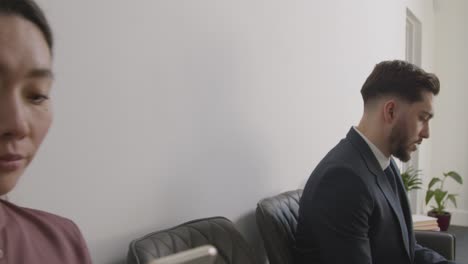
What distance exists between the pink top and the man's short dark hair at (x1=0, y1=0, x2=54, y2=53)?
27cm

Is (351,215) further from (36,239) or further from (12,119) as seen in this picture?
(12,119)

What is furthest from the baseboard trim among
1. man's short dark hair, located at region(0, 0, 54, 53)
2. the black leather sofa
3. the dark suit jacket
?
man's short dark hair, located at region(0, 0, 54, 53)

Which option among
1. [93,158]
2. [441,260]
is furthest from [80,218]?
[441,260]

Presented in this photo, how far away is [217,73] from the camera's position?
141cm

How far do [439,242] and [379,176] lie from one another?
69 centimetres

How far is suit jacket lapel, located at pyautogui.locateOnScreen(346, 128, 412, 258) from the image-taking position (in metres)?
1.53

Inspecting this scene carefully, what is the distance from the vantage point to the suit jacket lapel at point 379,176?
1.53 metres

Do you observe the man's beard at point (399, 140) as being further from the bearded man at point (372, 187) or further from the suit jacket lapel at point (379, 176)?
the suit jacket lapel at point (379, 176)

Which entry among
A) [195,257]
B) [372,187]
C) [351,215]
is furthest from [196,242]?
[195,257]

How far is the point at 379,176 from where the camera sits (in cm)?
156

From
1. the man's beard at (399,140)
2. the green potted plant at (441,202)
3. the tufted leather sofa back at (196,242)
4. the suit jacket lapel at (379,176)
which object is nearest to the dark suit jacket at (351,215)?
the suit jacket lapel at (379,176)

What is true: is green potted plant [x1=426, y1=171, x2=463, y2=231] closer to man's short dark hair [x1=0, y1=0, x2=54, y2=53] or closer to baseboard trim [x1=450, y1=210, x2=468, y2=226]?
baseboard trim [x1=450, y1=210, x2=468, y2=226]

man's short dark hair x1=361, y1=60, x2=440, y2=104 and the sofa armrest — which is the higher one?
man's short dark hair x1=361, y1=60, x2=440, y2=104

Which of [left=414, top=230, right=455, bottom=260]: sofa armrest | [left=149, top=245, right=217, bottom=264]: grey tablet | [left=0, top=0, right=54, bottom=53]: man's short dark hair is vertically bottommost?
[left=414, top=230, right=455, bottom=260]: sofa armrest
